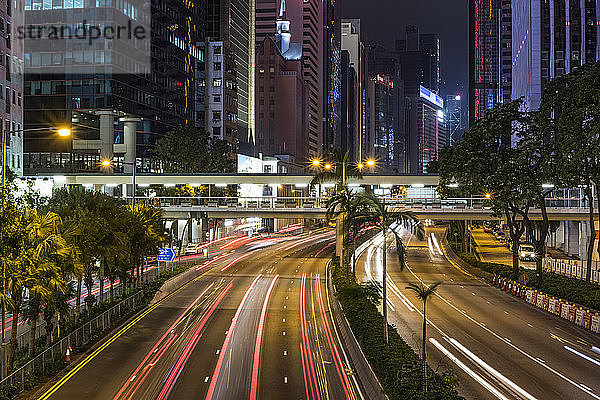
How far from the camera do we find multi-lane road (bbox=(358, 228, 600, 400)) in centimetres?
2656

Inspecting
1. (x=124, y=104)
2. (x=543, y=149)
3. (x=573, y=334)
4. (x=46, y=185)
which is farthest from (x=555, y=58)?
(x=573, y=334)

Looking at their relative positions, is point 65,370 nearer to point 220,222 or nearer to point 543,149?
point 543,149

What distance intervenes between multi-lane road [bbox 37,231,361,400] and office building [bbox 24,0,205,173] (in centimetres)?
6334

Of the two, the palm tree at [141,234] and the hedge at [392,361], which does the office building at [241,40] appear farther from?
the hedge at [392,361]

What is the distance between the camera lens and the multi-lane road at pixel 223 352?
85.6 feet

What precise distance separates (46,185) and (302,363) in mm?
59322

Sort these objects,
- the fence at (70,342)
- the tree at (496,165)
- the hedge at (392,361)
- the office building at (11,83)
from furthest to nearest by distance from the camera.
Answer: the office building at (11,83) < the tree at (496,165) < the fence at (70,342) < the hedge at (392,361)

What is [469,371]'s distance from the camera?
2883 centimetres

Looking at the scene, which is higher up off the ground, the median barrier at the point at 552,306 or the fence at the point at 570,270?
the fence at the point at 570,270

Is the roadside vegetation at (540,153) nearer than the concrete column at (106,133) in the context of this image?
Yes

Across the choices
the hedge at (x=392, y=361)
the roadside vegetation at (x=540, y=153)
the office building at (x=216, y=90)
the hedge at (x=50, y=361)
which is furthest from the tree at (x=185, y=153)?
the hedge at (x=392, y=361)

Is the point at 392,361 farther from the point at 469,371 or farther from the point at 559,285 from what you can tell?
the point at 559,285

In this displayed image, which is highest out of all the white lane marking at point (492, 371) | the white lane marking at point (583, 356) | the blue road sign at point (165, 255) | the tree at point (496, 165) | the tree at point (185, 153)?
the tree at point (185, 153)

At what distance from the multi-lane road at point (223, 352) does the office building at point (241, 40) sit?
10840 centimetres
